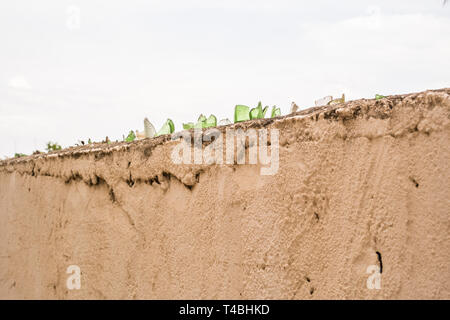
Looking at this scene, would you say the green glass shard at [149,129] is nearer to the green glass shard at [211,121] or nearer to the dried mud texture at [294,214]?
the dried mud texture at [294,214]

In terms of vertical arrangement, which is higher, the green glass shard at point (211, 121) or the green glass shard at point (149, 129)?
the green glass shard at point (149, 129)

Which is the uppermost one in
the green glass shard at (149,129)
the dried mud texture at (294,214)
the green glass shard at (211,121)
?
the green glass shard at (149,129)

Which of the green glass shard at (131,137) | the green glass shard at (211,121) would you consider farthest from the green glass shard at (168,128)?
the green glass shard at (131,137)

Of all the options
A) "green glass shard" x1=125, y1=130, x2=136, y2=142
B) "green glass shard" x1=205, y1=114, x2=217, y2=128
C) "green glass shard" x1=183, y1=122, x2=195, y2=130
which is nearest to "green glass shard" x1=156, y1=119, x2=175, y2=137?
"green glass shard" x1=183, y1=122, x2=195, y2=130

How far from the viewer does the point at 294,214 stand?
6.39 ft

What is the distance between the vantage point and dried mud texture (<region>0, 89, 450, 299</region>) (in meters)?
1.65

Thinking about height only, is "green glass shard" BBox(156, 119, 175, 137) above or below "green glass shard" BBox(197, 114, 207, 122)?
below

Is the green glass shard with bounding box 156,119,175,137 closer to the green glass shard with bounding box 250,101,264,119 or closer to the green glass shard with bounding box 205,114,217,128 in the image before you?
the green glass shard with bounding box 205,114,217,128

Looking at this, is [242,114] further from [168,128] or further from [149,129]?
[149,129]

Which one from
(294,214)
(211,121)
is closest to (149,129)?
(211,121)

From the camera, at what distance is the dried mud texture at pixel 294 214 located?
1654mm

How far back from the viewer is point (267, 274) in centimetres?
202

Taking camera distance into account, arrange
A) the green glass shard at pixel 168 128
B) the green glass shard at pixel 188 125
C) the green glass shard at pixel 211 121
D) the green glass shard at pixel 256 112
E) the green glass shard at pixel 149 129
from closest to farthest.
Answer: the green glass shard at pixel 256 112, the green glass shard at pixel 211 121, the green glass shard at pixel 188 125, the green glass shard at pixel 168 128, the green glass shard at pixel 149 129
